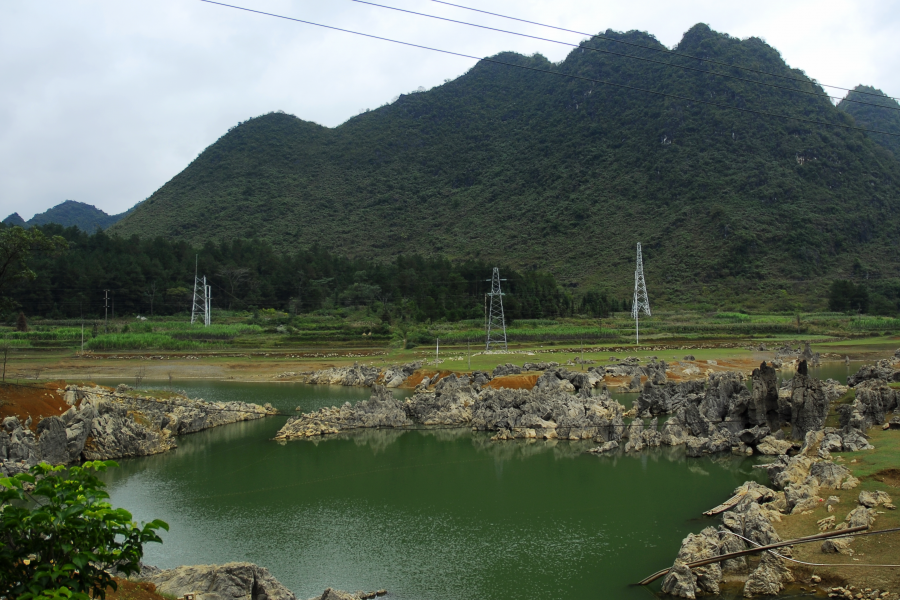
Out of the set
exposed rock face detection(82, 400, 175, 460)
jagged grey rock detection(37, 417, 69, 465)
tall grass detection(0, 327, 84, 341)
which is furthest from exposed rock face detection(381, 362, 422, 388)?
tall grass detection(0, 327, 84, 341)

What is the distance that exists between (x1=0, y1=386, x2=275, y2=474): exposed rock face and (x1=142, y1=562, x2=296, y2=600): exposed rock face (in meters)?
13.2

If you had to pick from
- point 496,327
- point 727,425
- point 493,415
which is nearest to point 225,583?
point 493,415

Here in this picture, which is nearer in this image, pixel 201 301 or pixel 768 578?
pixel 768 578

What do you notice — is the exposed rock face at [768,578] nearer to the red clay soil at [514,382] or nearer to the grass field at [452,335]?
the red clay soil at [514,382]

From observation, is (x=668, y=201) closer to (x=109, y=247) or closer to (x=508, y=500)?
(x=109, y=247)

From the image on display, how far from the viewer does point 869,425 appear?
909 inches

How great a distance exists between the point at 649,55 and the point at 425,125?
64670mm

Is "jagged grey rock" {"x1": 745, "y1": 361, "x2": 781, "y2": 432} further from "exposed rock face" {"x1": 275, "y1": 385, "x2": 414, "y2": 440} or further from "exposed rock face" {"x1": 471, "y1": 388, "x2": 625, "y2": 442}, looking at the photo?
"exposed rock face" {"x1": 275, "y1": 385, "x2": 414, "y2": 440}

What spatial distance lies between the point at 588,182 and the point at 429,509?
130 metres

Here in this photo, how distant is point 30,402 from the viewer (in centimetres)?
2680

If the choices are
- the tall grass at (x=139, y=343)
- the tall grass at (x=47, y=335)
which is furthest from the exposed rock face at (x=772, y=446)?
the tall grass at (x=47, y=335)

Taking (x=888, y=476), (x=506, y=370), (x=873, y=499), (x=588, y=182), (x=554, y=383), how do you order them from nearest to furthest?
1. (x=873, y=499)
2. (x=888, y=476)
3. (x=554, y=383)
4. (x=506, y=370)
5. (x=588, y=182)

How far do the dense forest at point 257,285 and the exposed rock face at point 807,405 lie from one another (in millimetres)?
50350

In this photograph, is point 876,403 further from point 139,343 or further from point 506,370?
point 139,343
